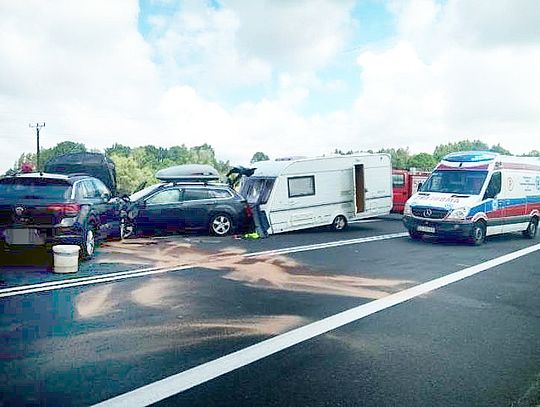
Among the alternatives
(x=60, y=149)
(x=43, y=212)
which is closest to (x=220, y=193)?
(x=43, y=212)

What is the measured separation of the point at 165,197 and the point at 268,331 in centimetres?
911

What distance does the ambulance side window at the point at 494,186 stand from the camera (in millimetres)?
13344

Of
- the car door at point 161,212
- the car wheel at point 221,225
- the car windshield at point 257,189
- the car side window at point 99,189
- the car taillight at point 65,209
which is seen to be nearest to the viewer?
the car taillight at point 65,209

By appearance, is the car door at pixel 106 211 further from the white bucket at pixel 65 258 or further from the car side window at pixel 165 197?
the white bucket at pixel 65 258

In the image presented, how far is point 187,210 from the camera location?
13938 mm

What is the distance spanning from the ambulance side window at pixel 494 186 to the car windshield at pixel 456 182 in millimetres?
247

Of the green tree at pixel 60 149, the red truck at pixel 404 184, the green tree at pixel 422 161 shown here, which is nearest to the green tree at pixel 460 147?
the green tree at pixel 422 161

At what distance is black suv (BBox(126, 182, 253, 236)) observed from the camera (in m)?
13.6

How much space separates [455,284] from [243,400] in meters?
5.65

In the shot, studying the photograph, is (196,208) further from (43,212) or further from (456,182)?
(456,182)

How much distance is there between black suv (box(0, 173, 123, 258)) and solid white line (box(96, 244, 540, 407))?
5216 millimetres

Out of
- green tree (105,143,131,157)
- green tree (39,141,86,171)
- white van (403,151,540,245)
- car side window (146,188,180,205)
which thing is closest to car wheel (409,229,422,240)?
white van (403,151,540,245)

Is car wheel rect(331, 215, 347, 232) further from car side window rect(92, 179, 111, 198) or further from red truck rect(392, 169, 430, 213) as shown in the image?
car side window rect(92, 179, 111, 198)

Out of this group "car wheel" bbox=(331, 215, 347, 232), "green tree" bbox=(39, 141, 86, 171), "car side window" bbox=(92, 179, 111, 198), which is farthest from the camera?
"green tree" bbox=(39, 141, 86, 171)
